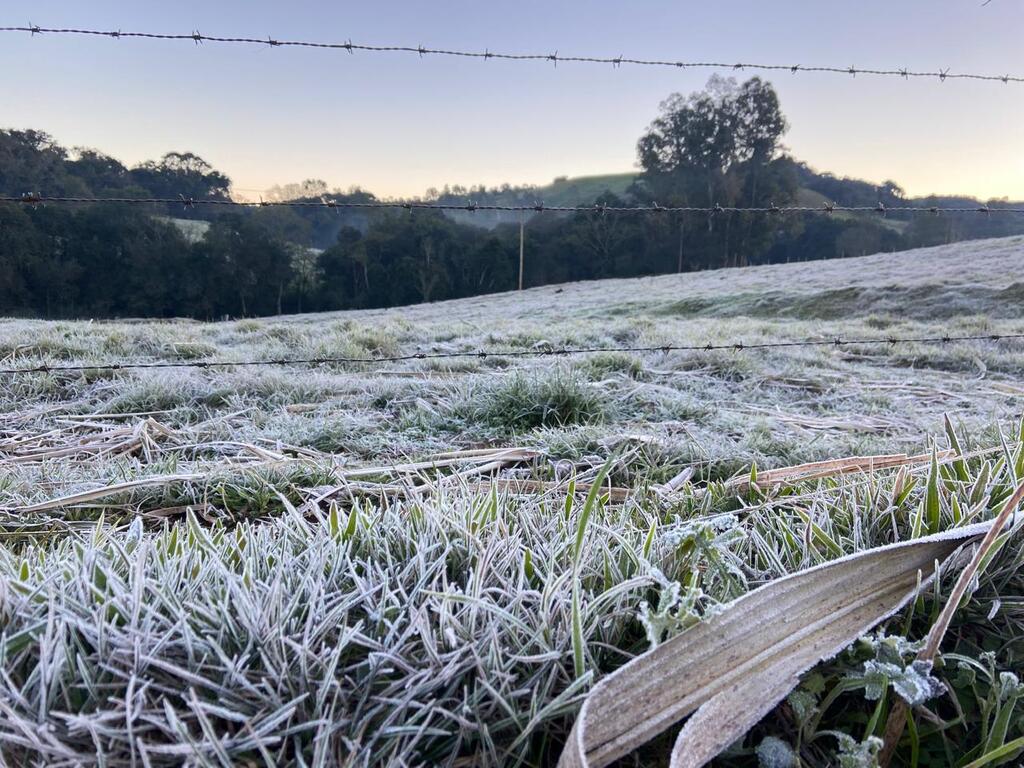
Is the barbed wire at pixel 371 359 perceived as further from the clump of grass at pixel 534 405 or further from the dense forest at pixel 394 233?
the dense forest at pixel 394 233

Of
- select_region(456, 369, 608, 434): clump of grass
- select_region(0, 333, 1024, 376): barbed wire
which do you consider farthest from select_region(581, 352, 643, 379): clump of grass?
select_region(456, 369, 608, 434): clump of grass

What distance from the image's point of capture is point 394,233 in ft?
65.2

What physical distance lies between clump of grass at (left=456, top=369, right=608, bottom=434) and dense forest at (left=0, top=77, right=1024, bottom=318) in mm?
2857

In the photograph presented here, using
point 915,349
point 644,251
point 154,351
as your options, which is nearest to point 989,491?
point 915,349

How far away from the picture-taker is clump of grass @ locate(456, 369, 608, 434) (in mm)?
3082

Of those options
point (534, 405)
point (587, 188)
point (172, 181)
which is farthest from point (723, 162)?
point (534, 405)

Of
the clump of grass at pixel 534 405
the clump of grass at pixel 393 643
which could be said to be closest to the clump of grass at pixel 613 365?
the clump of grass at pixel 534 405

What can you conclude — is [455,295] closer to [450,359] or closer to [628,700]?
[450,359]

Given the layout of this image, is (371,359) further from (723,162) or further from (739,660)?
(723,162)

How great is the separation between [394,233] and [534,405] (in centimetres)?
1805

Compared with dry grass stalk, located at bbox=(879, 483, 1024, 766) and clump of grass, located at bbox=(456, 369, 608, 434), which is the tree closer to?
clump of grass, located at bbox=(456, 369, 608, 434)

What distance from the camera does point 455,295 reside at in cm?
2123

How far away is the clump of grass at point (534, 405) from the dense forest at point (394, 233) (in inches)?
112

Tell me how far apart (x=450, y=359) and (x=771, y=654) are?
448 cm
